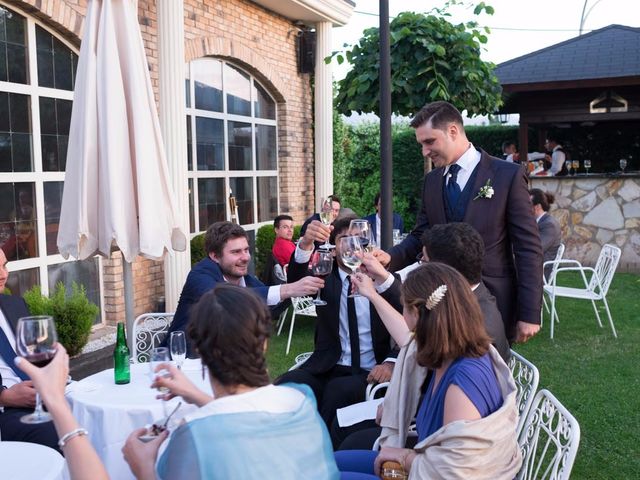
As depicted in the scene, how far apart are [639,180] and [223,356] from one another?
11958 millimetres

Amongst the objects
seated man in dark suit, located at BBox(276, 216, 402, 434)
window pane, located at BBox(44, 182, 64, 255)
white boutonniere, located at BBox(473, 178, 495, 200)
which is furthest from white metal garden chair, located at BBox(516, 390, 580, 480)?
window pane, located at BBox(44, 182, 64, 255)

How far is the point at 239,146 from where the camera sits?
9.45 m

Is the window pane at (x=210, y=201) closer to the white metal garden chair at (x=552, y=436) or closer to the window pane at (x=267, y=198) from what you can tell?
the window pane at (x=267, y=198)

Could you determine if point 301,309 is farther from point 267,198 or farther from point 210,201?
point 267,198

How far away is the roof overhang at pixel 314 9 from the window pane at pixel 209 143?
79.7 inches

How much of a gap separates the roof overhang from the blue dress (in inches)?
318

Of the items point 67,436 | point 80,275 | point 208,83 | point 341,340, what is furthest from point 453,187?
point 208,83

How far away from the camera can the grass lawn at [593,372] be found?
417 cm

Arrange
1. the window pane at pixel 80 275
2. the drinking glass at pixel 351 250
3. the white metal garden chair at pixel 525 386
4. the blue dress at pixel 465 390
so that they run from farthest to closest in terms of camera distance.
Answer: the window pane at pixel 80 275, the drinking glass at pixel 351 250, the white metal garden chair at pixel 525 386, the blue dress at pixel 465 390

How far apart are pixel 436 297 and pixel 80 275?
4924 mm

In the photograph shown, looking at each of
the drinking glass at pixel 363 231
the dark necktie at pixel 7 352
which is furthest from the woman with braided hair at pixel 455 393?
the dark necktie at pixel 7 352

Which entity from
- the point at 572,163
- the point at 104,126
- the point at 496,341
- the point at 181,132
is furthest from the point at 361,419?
the point at 572,163

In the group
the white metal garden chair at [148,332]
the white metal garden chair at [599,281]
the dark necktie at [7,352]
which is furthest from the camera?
the white metal garden chair at [599,281]

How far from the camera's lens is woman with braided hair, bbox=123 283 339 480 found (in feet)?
5.08
